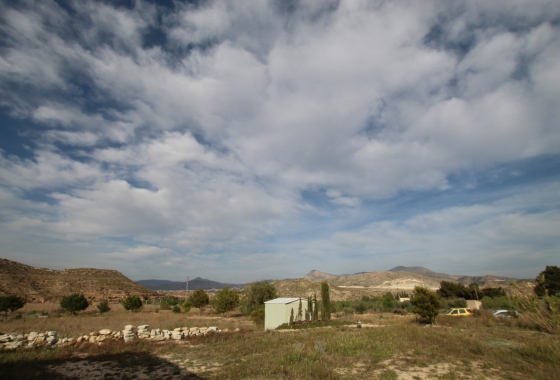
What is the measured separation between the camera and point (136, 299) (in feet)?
111

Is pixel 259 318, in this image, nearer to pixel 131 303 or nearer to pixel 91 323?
pixel 91 323

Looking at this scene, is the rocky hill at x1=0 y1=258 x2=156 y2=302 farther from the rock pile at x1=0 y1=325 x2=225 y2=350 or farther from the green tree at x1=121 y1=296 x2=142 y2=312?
the rock pile at x1=0 y1=325 x2=225 y2=350

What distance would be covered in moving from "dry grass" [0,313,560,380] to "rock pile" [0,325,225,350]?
3.76 ft

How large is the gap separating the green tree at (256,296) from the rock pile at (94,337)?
53.7 ft

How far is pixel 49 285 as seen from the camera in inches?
1944

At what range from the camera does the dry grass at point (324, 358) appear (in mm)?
9148

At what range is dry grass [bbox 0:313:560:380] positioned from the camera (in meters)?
9.15

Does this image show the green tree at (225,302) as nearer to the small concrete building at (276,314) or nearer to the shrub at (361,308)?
the small concrete building at (276,314)

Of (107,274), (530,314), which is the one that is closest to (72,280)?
(107,274)

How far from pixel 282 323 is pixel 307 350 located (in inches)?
449

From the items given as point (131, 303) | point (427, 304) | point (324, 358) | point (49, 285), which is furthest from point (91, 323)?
point (49, 285)

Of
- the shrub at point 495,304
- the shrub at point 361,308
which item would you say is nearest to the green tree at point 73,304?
the shrub at point 361,308

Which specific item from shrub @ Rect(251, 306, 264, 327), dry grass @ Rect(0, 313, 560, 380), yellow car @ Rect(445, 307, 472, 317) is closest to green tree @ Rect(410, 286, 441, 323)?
yellow car @ Rect(445, 307, 472, 317)

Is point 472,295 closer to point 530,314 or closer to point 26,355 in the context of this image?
point 530,314
